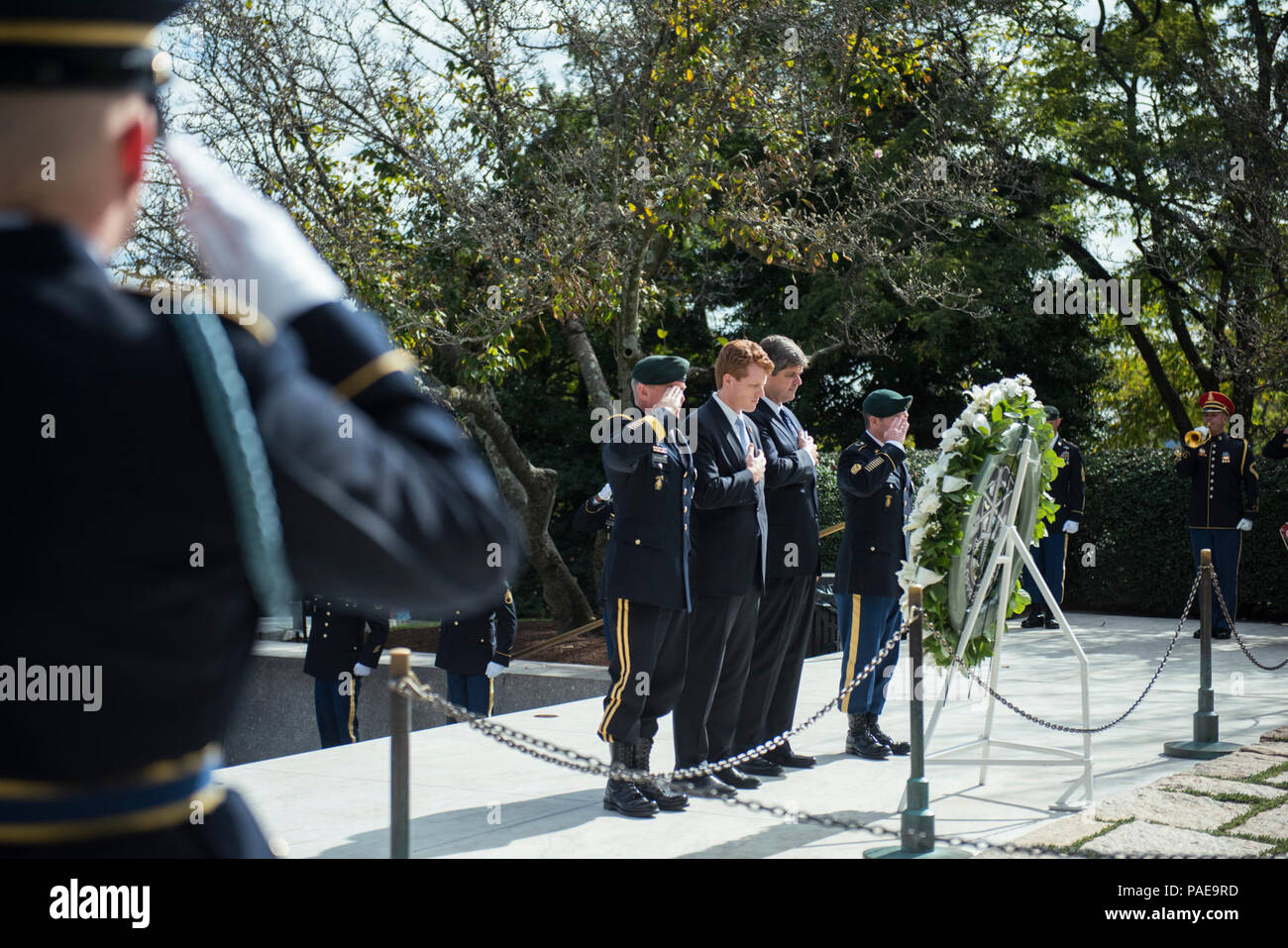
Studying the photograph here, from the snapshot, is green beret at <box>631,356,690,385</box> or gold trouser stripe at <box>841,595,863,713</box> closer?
green beret at <box>631,356,690,385</box>

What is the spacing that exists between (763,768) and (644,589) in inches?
63.6

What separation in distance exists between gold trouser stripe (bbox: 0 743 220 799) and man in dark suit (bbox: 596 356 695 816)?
5.03m

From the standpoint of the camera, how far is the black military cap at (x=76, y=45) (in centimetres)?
112

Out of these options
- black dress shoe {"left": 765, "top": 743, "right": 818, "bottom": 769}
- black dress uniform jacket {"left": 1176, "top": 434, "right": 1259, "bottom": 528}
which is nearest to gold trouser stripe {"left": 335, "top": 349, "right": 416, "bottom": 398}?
black dress shoe {"left": 765, "top": 743, "right": 818, "bottom": 769}

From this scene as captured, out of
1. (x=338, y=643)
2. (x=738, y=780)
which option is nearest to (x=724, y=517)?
(x=738, y=780)

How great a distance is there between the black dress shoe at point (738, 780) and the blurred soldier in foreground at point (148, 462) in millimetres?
5878

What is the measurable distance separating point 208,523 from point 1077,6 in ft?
72.0

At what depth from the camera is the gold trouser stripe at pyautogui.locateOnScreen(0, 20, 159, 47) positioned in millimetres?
1118

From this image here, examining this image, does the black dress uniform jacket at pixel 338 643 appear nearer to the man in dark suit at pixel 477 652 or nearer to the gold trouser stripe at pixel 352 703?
the gold trouser stripe at pixel 352 703

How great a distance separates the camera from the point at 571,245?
11812 mm

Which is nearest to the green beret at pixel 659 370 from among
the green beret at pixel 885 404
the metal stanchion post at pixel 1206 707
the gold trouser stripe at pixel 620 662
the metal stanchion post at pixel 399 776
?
the gold trouser stripe at pixel 620 662

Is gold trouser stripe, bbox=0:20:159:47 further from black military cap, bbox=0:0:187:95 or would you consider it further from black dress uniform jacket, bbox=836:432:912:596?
black dress uniform jacket, bbox=836:432:912:596
